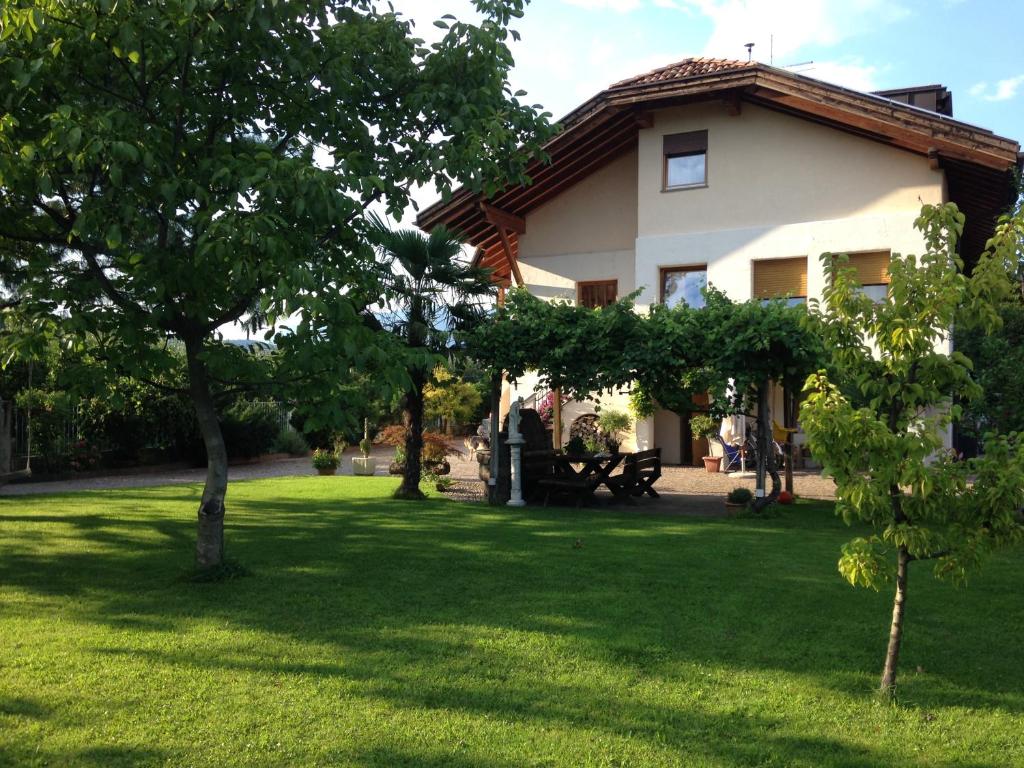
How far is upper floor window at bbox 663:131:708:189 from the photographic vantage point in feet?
57.4

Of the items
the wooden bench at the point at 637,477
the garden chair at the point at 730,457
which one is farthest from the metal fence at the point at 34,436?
the garden chair at the point at 730,457

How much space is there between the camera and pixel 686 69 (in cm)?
1736

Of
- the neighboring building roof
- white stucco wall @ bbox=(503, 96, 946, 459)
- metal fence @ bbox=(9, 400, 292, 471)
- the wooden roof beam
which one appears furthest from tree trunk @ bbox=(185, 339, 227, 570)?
the wooden roof beam

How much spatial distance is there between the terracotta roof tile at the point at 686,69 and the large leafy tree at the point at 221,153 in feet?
33.7

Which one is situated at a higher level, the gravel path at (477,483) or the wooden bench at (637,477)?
the wooden bench at (637,477)

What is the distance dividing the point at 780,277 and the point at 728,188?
216cm

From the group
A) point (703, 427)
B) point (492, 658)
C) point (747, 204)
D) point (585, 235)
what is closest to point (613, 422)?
point (703, 427)

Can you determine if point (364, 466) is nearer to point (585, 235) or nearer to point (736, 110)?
point (585, 235)

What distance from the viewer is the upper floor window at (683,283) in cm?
1756

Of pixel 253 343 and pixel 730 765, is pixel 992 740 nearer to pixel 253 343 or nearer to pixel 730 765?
pixel 730 765

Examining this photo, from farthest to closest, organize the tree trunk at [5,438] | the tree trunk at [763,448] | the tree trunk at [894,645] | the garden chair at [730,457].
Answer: the garden chair at [730,457], the tree trunk at [5,438], the tree trunk at [763,448], the tree trunk at [894,645]

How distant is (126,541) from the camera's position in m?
9.24

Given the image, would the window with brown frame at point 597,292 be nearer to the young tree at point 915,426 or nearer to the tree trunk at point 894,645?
the young tree at point 915,426

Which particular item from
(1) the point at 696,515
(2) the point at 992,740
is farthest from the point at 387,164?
(1) the point at 696,515
